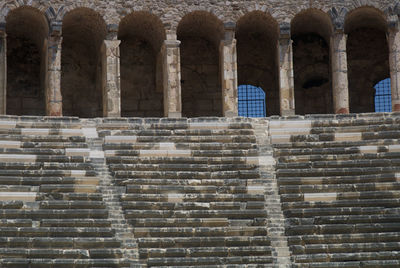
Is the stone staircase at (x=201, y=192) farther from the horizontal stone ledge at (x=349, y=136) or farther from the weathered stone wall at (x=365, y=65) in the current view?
the weathered stone wall at (x=365, y=65)

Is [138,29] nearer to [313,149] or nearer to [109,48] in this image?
[109,48]

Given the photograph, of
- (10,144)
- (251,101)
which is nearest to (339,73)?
(251,101)

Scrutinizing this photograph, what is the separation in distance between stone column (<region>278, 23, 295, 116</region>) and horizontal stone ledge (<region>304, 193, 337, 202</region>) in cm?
734

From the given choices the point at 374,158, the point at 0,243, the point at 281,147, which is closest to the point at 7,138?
the point at 0,243

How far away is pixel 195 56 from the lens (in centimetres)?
4009

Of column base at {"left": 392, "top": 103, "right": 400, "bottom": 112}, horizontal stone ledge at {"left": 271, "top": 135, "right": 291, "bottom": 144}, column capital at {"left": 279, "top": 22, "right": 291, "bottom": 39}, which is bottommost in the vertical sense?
horizontal stone ledge at {"left": 271, "top": 135, "right": 291, "bottom": 144}

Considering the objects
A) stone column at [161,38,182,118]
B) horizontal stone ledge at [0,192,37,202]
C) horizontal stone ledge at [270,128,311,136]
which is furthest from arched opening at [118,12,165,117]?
horizontal stone ledge at [0,192,37,202]

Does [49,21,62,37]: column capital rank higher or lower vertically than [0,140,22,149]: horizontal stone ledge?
higher

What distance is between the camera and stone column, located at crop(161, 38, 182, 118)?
3684cm

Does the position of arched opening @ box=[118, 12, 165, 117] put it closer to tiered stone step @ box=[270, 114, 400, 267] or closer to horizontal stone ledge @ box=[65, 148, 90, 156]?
tiered stone step @ box=[270, 114, 400, 267]

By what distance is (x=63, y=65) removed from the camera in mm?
39562

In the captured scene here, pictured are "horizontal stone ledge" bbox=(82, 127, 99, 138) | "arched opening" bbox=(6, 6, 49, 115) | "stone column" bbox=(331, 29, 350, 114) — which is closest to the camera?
"horizontal stone ledge" bbox=(82, 127, 99, 138)

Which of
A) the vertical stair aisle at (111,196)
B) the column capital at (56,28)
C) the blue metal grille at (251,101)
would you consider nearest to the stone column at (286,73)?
the blue metal grille at (251,101)

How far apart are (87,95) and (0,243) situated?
12812 mm
